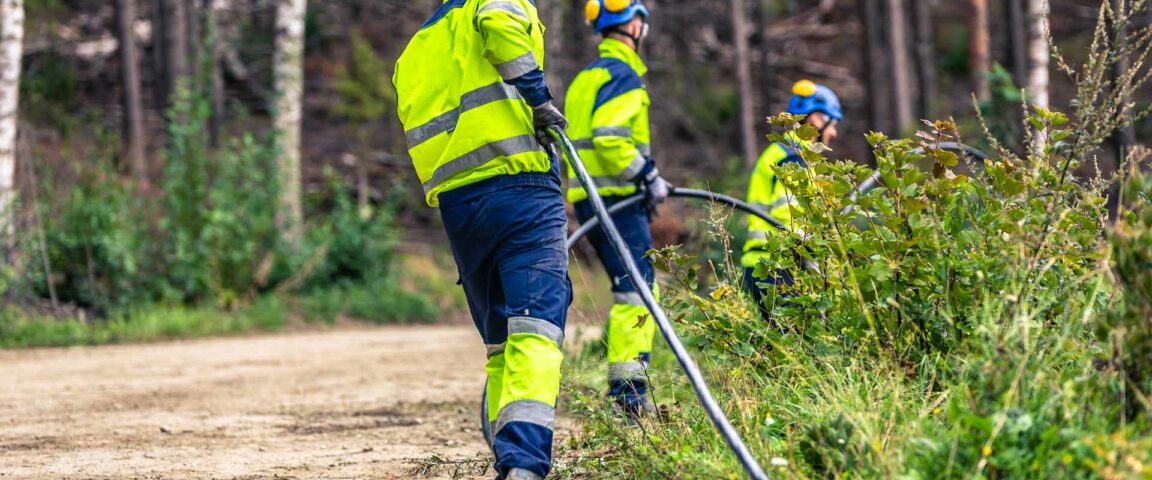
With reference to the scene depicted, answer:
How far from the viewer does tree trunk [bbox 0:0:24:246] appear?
13.0 m

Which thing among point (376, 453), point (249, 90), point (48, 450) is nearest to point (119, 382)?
point (48, 450)

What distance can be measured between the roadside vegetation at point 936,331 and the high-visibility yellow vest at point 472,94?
707 mm

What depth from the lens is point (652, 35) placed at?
1275 inches

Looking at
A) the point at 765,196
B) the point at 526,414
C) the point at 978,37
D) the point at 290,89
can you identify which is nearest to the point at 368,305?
the point at 290,89

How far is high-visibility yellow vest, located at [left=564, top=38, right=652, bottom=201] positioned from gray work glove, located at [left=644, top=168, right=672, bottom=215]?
0.07 metres

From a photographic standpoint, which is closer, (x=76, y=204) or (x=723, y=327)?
(x=723, y=327)

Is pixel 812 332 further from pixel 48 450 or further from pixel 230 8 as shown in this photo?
pixel 230 8

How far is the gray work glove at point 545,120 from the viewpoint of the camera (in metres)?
4.70

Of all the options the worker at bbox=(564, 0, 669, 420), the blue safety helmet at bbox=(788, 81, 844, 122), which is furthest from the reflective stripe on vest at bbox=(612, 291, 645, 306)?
the blue safety helmet at bbox=(788, 81, 844, 122)

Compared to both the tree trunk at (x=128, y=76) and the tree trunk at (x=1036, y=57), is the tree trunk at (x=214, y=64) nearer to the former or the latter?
the tree trunk at (x=128, y=76)

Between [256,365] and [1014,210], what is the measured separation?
24.3 feet

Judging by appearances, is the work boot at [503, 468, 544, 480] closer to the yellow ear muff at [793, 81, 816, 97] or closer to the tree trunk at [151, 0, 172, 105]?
the yellow ear muff at [793, 81, 816, 97]

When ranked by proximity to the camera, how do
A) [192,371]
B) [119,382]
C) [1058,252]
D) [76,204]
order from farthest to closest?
[76,204] < [192,371] < [119,382] < [1058,252]

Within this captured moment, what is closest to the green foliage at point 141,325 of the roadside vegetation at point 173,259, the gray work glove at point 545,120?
the roadside vegetation at point 173,259
